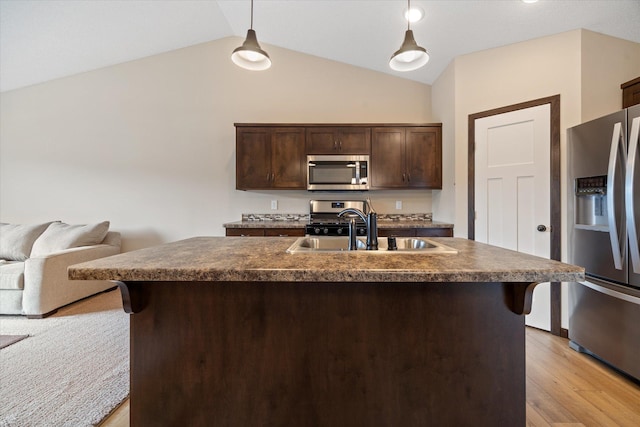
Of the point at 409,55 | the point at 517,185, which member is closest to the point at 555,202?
the point at 517,185

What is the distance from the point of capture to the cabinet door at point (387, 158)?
3.45 meters

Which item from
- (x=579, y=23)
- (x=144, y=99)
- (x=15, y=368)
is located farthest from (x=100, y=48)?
(x=579, y=23)

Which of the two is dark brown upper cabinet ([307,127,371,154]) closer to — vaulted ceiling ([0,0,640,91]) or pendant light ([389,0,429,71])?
vaulted ceiling ([0,0,640,91])

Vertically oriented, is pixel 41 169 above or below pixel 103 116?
below

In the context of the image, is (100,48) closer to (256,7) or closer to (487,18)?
(256,7)

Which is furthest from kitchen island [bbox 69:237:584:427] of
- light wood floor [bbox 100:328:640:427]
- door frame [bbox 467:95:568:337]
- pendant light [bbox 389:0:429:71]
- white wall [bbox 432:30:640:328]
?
white wall [bbox 432:30:640:328]

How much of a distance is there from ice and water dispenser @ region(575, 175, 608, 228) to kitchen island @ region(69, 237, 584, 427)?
1537mm

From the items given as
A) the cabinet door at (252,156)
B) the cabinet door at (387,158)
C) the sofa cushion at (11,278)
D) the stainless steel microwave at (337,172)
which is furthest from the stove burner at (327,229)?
the sofa cushion at (11,278)

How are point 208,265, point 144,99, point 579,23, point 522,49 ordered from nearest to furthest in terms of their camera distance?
point 208,265 < point 579,23 < point 522,49 < point 144,99

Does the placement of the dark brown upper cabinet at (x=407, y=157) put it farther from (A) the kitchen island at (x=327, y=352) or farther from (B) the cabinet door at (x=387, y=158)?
(A) the kitchen island at (x=327, y=352)

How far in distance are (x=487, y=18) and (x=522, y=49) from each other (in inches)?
20.8

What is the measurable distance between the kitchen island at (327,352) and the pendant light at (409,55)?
1230 mm

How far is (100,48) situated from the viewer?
3.57 meters

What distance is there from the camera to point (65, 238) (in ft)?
11.0
